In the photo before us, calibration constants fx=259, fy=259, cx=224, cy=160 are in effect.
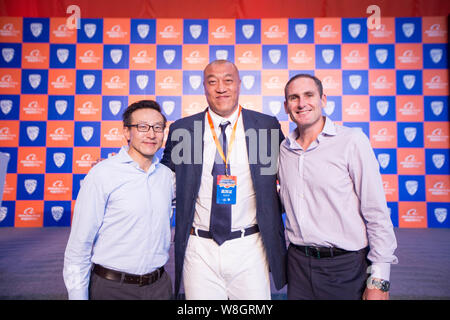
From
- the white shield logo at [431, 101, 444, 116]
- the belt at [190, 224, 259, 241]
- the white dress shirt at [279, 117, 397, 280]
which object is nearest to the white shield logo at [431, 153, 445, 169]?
the white shield logo at [431, 101, 444, 116]

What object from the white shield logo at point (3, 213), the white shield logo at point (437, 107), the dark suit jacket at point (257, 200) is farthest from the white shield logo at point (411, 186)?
the white shield logo at point (3, 213)

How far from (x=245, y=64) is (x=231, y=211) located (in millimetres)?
3499

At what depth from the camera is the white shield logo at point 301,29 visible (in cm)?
430

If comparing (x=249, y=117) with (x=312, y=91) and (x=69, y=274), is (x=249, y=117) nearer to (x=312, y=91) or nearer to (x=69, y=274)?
(x=312, y=91)

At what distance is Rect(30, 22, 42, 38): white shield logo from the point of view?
169 inches

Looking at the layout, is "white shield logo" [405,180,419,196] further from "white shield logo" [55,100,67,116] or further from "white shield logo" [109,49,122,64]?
"white shield logo" [55,100,67,116]

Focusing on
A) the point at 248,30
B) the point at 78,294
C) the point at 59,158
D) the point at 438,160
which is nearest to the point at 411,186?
the point at 438,160

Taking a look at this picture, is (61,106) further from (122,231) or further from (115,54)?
(122,231)

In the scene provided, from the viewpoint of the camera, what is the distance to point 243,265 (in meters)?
1.32

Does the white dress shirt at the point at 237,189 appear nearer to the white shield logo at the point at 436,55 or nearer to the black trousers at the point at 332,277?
the black trousers at the point at 332,277

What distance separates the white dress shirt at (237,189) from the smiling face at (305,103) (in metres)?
0.33

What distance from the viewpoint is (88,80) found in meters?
4.30

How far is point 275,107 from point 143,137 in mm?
3333

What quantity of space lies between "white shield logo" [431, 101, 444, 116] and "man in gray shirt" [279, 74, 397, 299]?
401 cm
